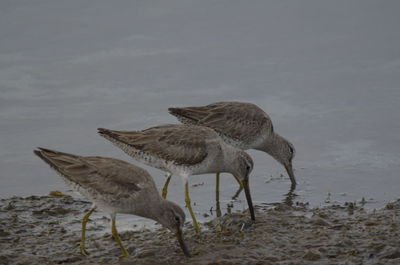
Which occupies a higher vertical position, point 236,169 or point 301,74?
point 301,74

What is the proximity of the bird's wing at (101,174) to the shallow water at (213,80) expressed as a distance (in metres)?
1.19

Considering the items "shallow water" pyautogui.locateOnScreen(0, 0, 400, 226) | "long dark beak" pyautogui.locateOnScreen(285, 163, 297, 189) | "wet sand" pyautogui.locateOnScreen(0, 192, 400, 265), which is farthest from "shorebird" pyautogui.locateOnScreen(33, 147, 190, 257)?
"long dark beak" pyautogui.locateOnScreen(285, 163, 297, 189)

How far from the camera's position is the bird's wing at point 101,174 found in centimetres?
629

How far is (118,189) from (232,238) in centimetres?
110

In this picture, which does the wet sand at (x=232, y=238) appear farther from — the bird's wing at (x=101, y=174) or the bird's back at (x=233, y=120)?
the bird's back at (x=233, y=120)

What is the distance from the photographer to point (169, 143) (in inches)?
286

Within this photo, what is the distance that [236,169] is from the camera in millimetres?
7430

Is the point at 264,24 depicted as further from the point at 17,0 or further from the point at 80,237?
the point at 80,237

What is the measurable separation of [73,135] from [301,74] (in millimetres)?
3552

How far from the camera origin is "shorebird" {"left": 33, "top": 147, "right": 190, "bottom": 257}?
627 cm

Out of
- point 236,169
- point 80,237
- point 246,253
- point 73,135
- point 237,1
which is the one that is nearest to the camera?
point 246,253

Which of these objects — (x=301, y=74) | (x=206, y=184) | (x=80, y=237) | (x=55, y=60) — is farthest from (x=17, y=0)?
(x=80, y=237)

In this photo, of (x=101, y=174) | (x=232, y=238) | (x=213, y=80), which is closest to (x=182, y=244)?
(x=232, y=238)

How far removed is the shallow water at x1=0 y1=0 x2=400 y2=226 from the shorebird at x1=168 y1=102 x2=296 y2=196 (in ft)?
1.10
